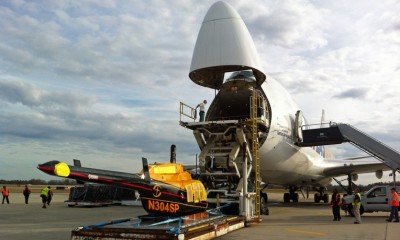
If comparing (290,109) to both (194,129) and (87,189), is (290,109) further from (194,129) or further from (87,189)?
(87,189)

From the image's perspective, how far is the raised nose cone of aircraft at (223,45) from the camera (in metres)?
14.1

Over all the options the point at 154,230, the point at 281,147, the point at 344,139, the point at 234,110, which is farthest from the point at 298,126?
the point at 154,230

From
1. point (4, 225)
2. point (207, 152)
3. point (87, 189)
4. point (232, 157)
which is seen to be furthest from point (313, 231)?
point (87, 189)

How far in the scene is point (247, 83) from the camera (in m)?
16.3

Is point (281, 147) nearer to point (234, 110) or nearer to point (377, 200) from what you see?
point (234, 110)

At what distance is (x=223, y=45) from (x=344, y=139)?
9.33 metres

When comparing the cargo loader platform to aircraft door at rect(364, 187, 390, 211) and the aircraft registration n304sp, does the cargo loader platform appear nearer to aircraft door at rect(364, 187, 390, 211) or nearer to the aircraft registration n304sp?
the aircraft registration n304sp

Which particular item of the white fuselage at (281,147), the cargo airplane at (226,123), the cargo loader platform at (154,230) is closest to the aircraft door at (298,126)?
the cargo airplane at (226,123)

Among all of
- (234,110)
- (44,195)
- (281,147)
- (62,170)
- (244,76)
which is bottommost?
(44,195)

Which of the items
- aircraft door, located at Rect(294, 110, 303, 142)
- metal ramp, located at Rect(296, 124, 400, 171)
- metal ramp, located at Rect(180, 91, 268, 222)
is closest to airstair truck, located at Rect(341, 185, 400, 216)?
metal ramp, located at Rect(296, 124, 400, 171)

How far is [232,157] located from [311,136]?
7.10 metres

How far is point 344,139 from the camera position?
64.9 ft

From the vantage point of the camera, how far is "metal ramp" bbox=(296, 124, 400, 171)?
1953cm

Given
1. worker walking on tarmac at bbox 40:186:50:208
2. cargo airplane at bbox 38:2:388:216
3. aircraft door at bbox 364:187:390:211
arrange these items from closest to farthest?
cargo airplane at bbox 38:2:388:216 < aircraft door at bbox 364:187:390:211 < worker walking on tarmac at bbox 40:186:50:208
